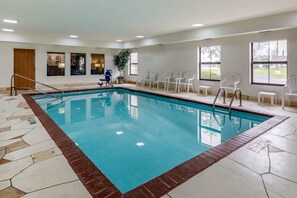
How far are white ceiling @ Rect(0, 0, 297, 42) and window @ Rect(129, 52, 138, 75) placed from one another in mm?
5566

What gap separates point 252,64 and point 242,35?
1058mm

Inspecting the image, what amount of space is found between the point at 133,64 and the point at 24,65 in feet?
19.4

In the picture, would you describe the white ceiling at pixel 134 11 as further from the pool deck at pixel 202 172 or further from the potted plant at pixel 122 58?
the potted plant at pixel 122 58

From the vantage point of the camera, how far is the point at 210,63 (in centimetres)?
838

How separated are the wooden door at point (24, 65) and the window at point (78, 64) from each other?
2008 mm

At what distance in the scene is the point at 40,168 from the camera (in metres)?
2.44

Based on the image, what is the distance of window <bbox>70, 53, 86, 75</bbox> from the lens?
38.4ft

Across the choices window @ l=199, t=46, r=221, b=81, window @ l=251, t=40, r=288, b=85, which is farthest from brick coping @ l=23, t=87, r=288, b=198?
window @ l=199, t=46, r=221, b=81

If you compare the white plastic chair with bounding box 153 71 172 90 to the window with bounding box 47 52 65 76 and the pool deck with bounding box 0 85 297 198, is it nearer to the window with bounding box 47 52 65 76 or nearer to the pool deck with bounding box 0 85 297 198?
the window with bounding box 47 52 65 76

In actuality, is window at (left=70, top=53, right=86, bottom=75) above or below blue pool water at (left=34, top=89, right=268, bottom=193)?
above

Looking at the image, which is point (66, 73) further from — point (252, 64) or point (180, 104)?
point (252, 64)

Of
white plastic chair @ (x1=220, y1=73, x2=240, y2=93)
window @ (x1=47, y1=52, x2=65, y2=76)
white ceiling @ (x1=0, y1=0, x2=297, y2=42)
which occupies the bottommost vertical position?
white plastic chair @ (x1=220, y1=73, x2=240, y2=93)

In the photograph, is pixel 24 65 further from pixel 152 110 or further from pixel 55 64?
pixel 152 110

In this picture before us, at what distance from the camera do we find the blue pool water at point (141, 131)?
303cm
